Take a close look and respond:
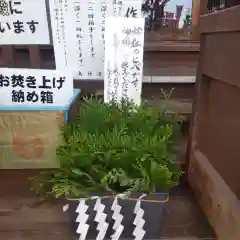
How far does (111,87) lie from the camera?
127cm

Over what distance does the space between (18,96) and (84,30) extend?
40 cm

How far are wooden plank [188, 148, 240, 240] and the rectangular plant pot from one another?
162mm

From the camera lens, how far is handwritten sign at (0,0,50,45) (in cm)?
138

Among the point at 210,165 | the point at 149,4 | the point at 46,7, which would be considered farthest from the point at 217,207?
the point at 149,4

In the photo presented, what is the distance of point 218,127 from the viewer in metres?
1.00

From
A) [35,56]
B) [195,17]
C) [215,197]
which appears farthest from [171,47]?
[215,197]

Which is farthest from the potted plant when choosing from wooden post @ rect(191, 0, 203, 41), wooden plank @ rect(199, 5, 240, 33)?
wooden post @ rect(191, 0, 203, 41)

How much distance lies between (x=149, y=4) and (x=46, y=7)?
2.32 feet

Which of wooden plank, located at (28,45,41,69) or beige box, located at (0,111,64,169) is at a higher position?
wooden plank, located at (28,45,41,69)

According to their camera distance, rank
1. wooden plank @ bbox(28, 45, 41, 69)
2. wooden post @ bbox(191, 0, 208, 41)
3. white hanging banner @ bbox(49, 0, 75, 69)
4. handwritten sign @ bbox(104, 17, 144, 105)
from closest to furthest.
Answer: handwritten sign @ bbox(104, 17, 144, 105)
white hanging banner @ bbox(49, 0, 75, 69)
wooden plank @ bbox(28, 45, 41, 69)
wooden post @ bbox(191, 0, 208, 41)

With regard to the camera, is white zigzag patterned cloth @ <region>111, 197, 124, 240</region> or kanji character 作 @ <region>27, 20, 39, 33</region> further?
kanji character 作 @ <region>27, 20, 39, 33</region>

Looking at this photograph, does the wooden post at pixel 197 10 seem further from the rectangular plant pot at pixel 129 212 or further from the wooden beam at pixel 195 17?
the rectangular plant pot at pixel 129 212

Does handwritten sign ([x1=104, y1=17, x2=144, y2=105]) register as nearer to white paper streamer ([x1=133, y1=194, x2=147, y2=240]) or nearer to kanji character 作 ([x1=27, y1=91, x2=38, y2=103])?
kanji character 作 ([x1=27, y1=91, x2=38, y2=103])

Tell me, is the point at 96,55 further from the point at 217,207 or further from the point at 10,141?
the point at 217,207
